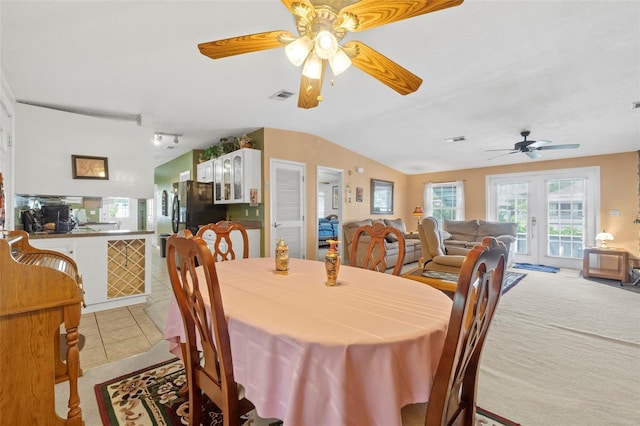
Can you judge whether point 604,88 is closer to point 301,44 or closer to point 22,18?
point 301,44

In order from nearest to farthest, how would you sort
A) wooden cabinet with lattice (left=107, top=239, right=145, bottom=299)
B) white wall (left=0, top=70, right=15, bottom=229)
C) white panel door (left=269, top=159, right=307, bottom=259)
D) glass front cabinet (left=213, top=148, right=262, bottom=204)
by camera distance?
1. white wall (left=0, top=70, right=15, bottom=229)
2. wooden cabinet with lattice (left=107, top=239, right=145, bottom=299)
3. glass front cabinet (left=213, top=148, right=262, bottom=204)
4. white panel door (left=269, top=159, right=307, bottom=259)

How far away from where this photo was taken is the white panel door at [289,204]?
4.70 meters

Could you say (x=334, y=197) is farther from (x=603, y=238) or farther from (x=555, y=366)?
(x=555, y=366)

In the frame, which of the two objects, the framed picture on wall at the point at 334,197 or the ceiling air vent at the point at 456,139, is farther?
the framed picture on wall at the point at 334,197

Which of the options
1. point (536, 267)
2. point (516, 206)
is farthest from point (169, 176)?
point (536, 267)

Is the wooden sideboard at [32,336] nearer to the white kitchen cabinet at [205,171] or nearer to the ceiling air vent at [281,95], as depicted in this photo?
the ceiling air vent at [281,95]

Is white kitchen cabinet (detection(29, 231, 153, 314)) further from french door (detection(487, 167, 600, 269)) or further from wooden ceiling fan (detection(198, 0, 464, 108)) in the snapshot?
french door (detection(487, 167, 600, 269))

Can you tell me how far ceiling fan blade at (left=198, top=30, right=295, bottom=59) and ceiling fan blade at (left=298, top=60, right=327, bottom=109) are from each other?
1.01 ft

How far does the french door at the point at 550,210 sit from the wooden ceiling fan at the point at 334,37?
5928mm

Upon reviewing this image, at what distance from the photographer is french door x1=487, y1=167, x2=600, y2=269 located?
218 inches

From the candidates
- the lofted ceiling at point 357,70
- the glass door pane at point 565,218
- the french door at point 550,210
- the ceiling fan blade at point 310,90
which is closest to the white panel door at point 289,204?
the lofted ceiling at point 357,70

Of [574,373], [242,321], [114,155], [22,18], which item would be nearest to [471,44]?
[574,373]

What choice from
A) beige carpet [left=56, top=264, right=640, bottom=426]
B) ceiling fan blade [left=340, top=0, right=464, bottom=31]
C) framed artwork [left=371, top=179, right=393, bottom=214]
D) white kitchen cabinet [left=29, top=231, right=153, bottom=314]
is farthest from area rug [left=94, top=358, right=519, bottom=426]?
framed artwork [left=371, top=179, right=393, bottom=214]

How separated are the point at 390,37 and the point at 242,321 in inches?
97.8
